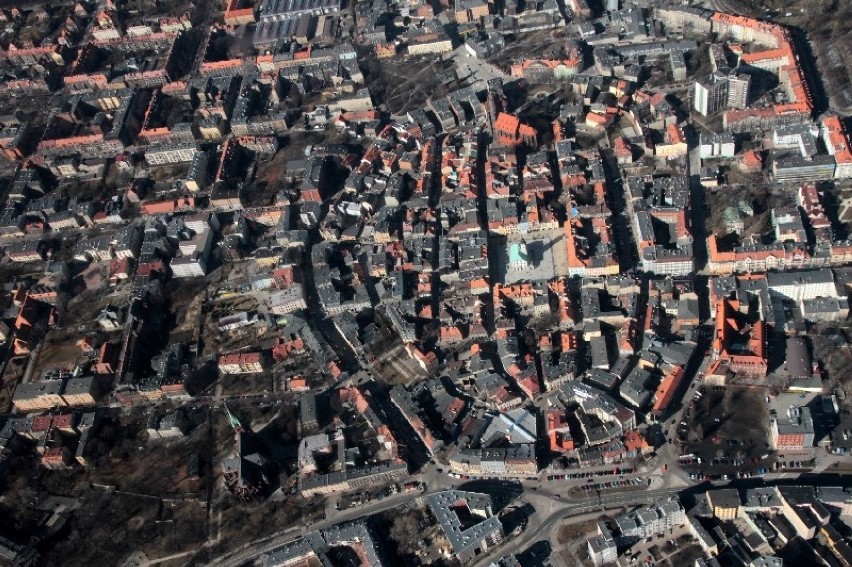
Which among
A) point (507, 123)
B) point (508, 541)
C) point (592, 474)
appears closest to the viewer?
point (508, 541)

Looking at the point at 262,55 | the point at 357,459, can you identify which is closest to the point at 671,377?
the point at 357,459

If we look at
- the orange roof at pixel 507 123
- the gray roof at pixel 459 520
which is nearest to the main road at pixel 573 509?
the gray roof at pixel 459 520

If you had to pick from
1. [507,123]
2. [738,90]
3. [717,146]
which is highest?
[738,90]

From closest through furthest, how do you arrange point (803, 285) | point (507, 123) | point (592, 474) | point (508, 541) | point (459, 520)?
point (508, 541), point (459, 520), point (592, 474), point (803, 285), point (507, 123)

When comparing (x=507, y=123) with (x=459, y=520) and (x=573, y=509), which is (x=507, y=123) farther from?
(x=459, y=520)

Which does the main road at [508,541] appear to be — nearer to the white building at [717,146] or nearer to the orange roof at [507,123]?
the white building at [717,146]

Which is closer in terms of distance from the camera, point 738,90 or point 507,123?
point 738,90

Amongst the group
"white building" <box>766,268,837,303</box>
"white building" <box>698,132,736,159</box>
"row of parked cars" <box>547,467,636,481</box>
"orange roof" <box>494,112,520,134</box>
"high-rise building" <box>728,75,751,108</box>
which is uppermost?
"high-rise building" <box>728,75,751,108</box>

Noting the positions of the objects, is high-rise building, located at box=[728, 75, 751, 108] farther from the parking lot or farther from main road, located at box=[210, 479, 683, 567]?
main road, located at box=[210, 479, 683, 567]

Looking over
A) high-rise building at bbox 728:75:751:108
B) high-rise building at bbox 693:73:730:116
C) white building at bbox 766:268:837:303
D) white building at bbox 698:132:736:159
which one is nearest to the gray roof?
white building at bbox 766:268:837:303

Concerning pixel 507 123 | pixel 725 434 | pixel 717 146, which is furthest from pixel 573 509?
pixel 507 123

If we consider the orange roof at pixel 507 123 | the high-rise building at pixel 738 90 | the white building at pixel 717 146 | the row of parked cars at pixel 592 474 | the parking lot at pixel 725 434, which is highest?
the high-rise building at pixel 738 90

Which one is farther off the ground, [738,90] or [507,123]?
[738,90]
